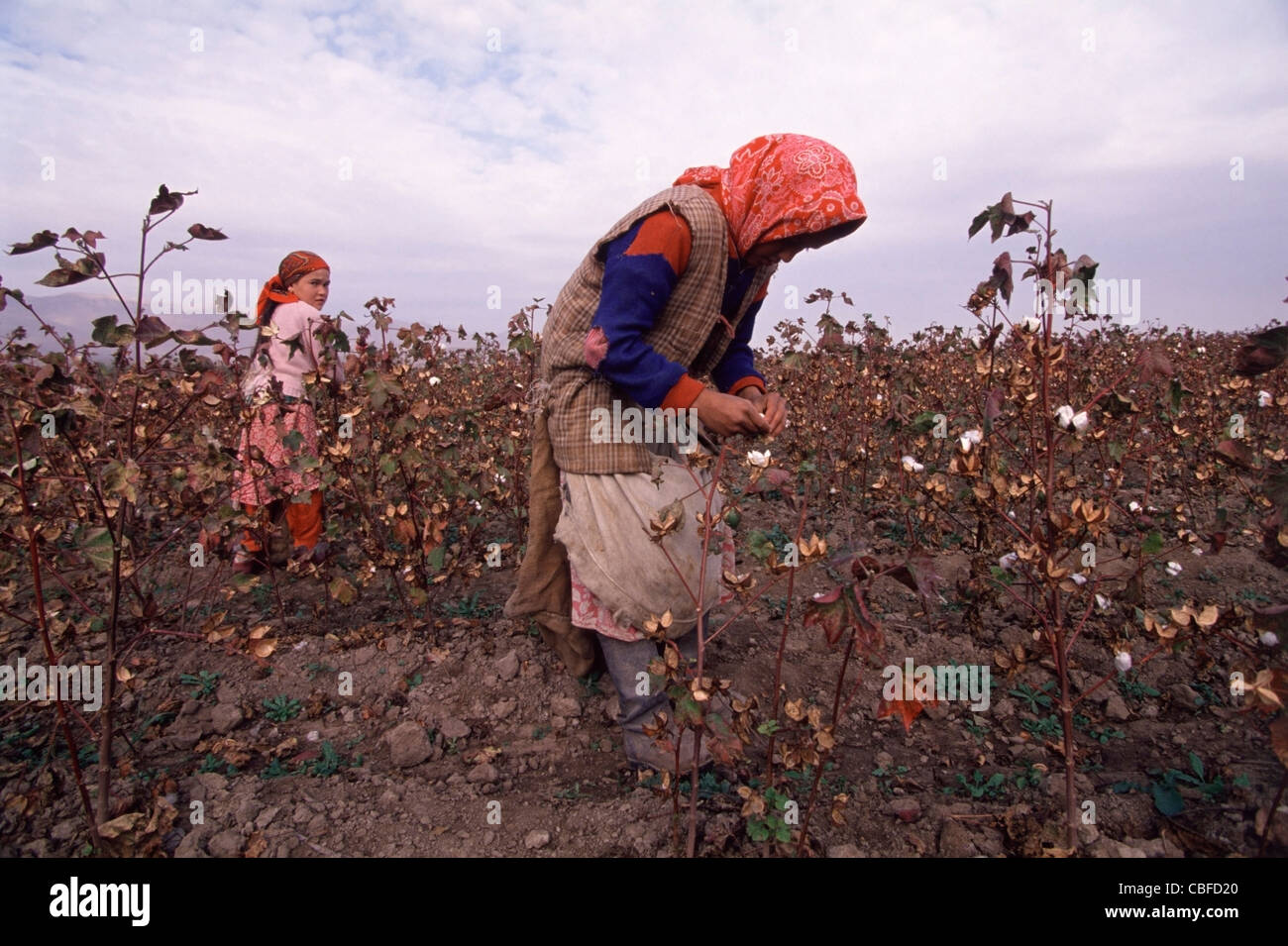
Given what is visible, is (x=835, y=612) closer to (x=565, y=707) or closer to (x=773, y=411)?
(x=773, y=411)

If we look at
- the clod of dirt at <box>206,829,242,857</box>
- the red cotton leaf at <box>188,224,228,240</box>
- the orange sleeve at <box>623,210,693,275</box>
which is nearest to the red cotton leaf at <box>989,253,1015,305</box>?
the orange sleeve at <box>623,210,693,275</box>

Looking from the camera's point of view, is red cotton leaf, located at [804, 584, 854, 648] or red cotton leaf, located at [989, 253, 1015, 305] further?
red cotton leaf, located at [989, 253, 1015, 305]

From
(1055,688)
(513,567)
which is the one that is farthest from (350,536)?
(1055,688)

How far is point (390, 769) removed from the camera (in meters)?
2.19

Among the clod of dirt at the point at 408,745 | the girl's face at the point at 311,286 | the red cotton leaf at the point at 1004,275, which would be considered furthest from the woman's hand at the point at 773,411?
the girl's face at the point at 311,286

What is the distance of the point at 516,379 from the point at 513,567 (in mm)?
1260

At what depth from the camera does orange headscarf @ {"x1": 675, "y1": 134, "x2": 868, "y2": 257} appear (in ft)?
5.65

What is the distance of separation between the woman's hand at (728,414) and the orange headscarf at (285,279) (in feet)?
9.47

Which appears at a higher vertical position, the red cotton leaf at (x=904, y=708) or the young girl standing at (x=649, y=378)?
the young girl standing at (x=649, y=378)

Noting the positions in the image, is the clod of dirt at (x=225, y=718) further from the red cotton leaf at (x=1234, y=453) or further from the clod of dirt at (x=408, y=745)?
the red cotton leaf at (x=1234, y=453)

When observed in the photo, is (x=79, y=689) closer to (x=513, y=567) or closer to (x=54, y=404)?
(x=54, y=404)

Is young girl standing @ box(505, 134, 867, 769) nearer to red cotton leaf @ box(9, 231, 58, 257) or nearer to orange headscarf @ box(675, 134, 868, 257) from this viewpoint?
orange headscarf @ box(675, 134, 868, 257)

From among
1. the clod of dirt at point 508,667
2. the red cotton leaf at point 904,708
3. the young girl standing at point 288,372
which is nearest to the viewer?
the red cotton leaf at point 904,708

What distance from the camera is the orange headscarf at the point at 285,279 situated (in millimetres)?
3711
